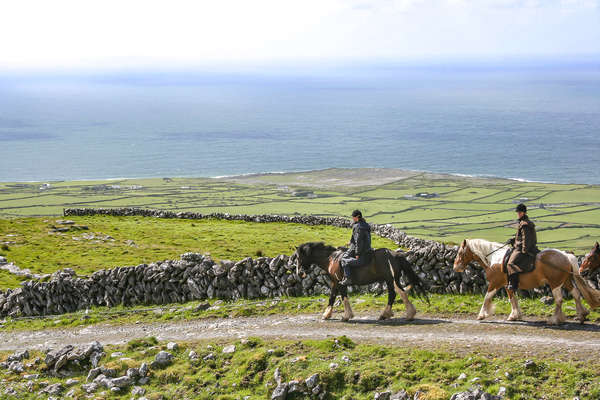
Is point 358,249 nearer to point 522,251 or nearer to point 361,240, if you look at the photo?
point 361,240

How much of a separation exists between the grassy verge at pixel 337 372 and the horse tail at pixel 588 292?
3.58 meters

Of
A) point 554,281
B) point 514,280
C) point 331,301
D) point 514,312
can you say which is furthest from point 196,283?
point 554,281

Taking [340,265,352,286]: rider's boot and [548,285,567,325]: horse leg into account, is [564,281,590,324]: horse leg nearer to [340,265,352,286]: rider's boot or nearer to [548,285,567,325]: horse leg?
[548,285,567,325]: horse leg

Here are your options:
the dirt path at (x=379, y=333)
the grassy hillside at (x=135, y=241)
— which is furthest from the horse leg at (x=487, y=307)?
the grassy hillside at (x=135, y=241)

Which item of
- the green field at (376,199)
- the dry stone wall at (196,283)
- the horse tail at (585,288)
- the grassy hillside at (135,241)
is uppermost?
the horse tail at (585,288)

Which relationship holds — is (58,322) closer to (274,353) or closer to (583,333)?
(274,353)

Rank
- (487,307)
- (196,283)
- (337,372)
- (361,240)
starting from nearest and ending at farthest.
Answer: (337,372)
(487,307)
(361,240)
(196,283)

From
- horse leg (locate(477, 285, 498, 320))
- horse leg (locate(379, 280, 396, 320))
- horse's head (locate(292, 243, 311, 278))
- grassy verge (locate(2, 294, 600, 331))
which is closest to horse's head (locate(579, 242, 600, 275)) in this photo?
grassy verge (locate(2, 294, 600, 331))

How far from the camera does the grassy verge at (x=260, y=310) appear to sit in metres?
19.2

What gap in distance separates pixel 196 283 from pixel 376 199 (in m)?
107

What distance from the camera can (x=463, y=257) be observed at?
1906cm

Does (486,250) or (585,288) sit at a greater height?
(486,250)

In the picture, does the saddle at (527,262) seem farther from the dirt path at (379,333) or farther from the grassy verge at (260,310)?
the grassy verge at (260,310)

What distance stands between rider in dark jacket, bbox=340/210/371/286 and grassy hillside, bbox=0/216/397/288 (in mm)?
16537
